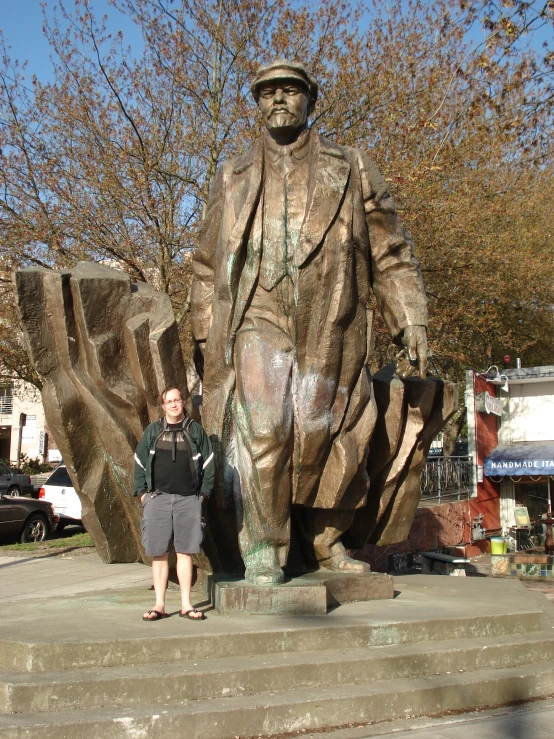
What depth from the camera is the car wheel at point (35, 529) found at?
54.3ft

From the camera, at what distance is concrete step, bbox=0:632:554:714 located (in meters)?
3.50

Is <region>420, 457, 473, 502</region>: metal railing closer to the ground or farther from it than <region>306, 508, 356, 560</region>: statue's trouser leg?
farther from it

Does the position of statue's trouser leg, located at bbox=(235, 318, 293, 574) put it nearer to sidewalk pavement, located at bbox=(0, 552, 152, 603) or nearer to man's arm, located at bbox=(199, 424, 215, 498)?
man's arm, located at bbox=(199, 424, 215, 498)

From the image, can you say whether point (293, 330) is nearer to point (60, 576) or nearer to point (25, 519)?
point (60, 576)

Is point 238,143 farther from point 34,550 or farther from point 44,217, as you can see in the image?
point 34,550

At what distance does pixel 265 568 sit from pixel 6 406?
48.4m

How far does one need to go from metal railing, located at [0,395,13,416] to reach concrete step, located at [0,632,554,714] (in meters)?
48.6

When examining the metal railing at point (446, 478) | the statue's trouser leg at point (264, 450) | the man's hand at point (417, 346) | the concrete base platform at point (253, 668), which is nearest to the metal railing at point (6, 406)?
the metal railing at point (446, 478)

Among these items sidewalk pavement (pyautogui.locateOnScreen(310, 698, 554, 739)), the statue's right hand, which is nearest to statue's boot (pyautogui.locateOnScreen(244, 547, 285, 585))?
sidewalk pavement (pyautogui.locateOnScreen(310, 698, 554, 739))

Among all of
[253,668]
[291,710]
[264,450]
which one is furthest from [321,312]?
[291,710]

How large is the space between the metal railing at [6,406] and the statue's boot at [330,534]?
4717 centimetres

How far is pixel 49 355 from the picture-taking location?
213 inches

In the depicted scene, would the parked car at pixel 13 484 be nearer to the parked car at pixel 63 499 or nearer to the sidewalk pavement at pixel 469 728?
the parked car at pixel 63 499

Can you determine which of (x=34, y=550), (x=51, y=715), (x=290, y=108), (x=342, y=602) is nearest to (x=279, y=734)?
(x=51, y=715)
